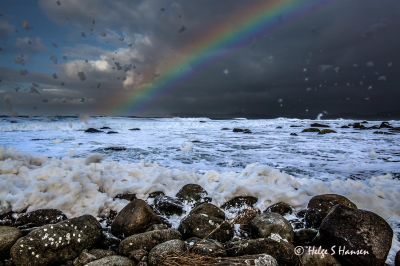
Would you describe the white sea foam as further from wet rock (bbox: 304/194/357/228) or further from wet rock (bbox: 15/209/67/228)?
wet rock (bbox: 304/194/357/228)

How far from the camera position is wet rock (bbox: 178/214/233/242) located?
4000 mm

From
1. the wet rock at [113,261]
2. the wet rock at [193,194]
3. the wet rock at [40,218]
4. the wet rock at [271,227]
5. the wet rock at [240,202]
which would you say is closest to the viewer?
the wet rock at [113,261]

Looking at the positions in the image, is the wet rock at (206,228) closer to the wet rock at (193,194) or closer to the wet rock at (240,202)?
the wet rock at (240,202)

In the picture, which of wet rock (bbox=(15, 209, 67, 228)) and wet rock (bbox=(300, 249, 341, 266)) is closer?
wet rock (bbox=(300, 249, 341, 266))

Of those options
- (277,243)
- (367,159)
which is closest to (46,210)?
(277,243)

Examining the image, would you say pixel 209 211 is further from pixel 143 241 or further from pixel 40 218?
pixel 40 218

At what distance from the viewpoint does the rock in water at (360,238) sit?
330 centimetres

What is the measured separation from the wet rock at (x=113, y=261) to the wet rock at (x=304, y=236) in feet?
6.94

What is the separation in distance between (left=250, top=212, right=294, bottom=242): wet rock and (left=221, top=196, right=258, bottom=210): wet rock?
4.00 ft

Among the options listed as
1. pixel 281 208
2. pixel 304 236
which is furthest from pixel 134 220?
pixel 281 208

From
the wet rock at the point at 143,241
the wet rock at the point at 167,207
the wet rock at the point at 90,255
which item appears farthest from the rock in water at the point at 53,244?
the wet rock at the point at 167,207

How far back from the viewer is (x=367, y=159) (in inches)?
427

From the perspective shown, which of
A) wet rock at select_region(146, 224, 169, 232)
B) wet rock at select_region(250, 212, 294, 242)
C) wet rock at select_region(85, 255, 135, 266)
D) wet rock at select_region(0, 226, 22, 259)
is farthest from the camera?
wet rock at select_region(146, 224, 169, 232)

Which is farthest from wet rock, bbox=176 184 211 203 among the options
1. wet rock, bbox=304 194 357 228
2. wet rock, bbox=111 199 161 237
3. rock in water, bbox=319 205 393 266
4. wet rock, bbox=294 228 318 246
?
rock in water, bbox=319 205 393 266
